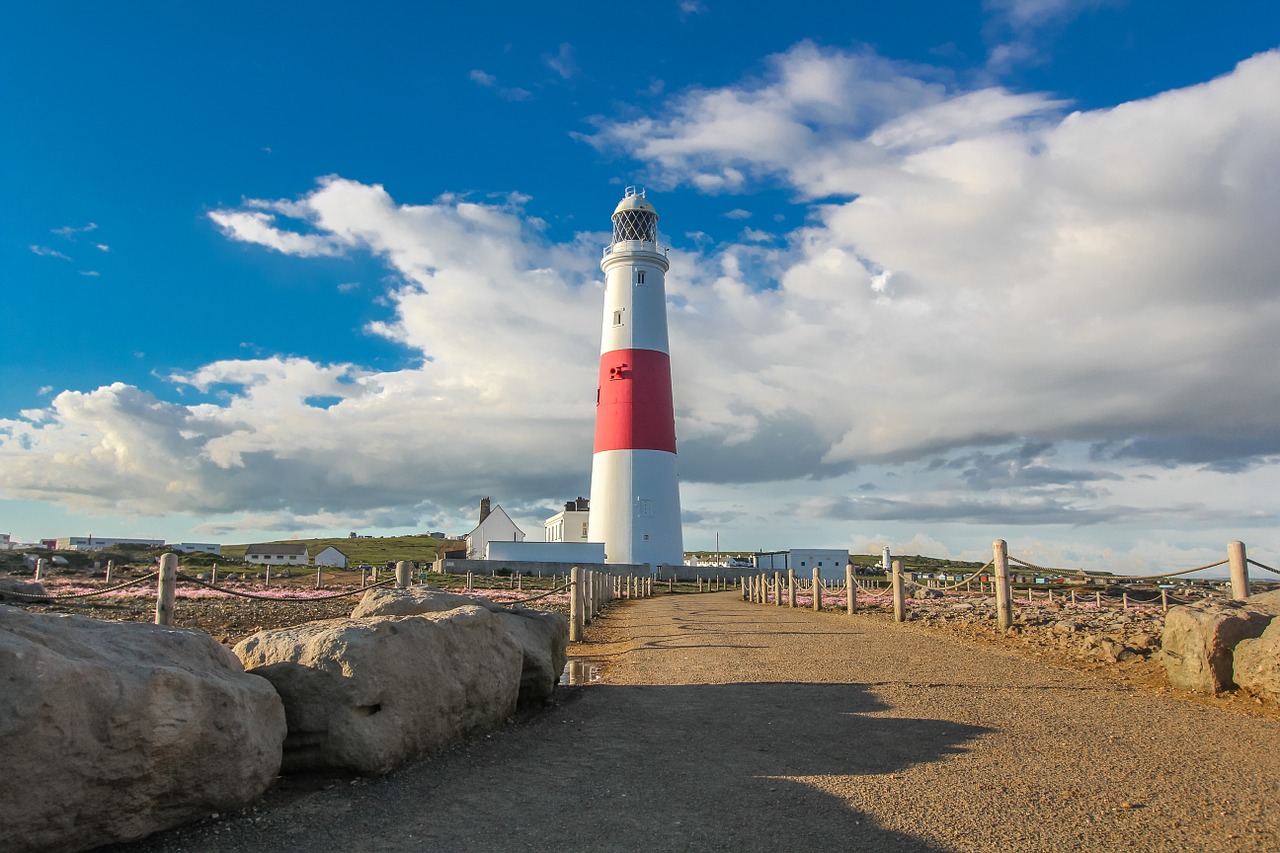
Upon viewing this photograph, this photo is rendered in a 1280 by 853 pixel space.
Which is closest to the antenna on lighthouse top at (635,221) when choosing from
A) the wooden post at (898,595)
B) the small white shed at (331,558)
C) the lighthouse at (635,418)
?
the lighthouse at (635,418)

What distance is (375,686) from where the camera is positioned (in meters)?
6.18

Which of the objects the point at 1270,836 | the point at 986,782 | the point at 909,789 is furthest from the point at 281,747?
the point at 1270,836

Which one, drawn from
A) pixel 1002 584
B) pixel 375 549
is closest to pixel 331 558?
pixel 375 549

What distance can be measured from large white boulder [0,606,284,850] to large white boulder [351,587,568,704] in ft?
9.18

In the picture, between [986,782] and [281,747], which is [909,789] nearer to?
[986,782]

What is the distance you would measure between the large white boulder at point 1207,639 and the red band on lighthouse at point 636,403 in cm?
2852

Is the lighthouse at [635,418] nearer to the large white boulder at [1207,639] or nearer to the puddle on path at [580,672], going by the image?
the puddle on path at [580,672]

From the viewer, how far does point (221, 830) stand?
193 inches

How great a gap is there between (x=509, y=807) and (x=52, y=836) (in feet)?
8.33

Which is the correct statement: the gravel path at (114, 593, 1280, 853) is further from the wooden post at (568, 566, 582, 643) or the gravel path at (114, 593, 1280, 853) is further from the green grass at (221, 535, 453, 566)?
the green grass at (221, 535, 453, 566)

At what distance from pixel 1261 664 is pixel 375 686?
28.0 ft

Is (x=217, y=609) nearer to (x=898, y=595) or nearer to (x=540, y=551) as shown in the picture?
(x=898, y=595)

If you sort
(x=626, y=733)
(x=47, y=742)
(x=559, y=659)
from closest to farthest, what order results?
1. (x=47, y=742)
2. (x=626, y=733)
3. (x=559, y=659)

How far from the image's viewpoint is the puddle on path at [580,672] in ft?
37.0
